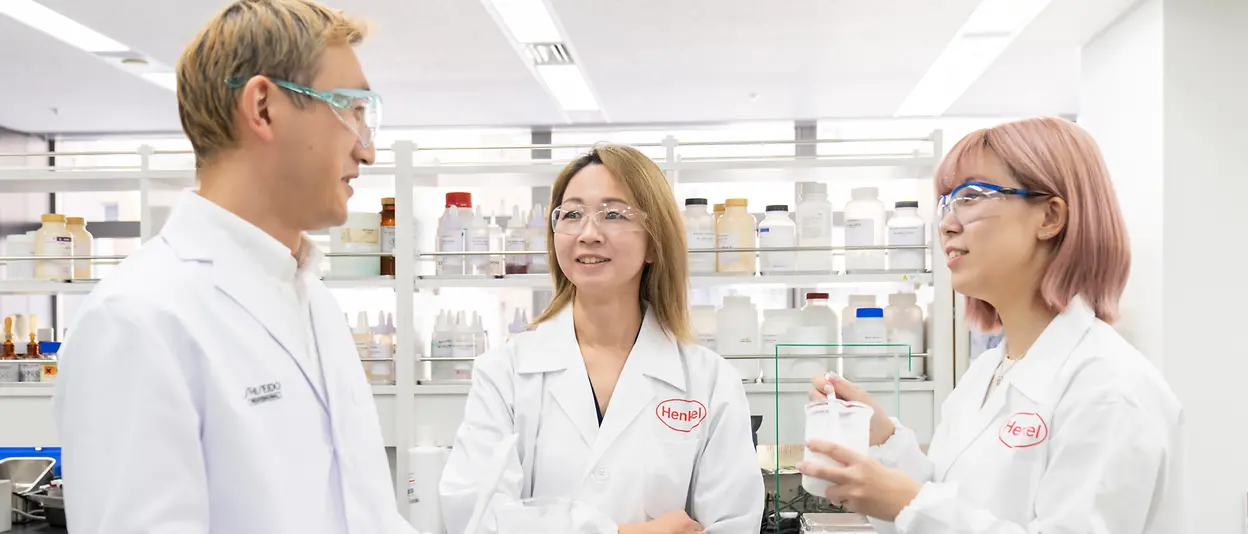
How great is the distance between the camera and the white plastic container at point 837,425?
155 cm

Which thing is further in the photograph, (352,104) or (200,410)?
(352,104)

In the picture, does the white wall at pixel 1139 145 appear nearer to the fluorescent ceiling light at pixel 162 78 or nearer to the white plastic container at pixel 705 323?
the white plastic container at pixel 705 323

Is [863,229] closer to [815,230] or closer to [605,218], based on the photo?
[815,230]

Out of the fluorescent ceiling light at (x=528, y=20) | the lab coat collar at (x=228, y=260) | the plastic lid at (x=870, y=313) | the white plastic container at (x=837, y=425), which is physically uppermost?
the fluorescent ceiling light at (x=528, y=20)

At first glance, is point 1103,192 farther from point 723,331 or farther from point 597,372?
point 723,331

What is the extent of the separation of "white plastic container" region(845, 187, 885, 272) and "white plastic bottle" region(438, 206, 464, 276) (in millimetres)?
1357

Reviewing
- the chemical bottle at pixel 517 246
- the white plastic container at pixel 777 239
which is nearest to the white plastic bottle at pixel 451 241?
the chemical bottle at pixel 517 246

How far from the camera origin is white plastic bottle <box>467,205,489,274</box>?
3229 mm

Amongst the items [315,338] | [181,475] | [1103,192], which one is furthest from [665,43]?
[181,475]

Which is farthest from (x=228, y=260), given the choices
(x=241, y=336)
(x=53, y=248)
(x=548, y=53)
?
(x=548, y=53)

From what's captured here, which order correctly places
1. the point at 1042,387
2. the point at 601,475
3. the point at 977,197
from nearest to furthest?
the point at 1042,387
the point at 977,197
the point at 601,475

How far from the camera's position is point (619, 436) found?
197cm

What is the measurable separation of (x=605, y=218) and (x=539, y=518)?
721 mm

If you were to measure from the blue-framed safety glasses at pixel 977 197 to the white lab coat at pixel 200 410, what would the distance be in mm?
1084
